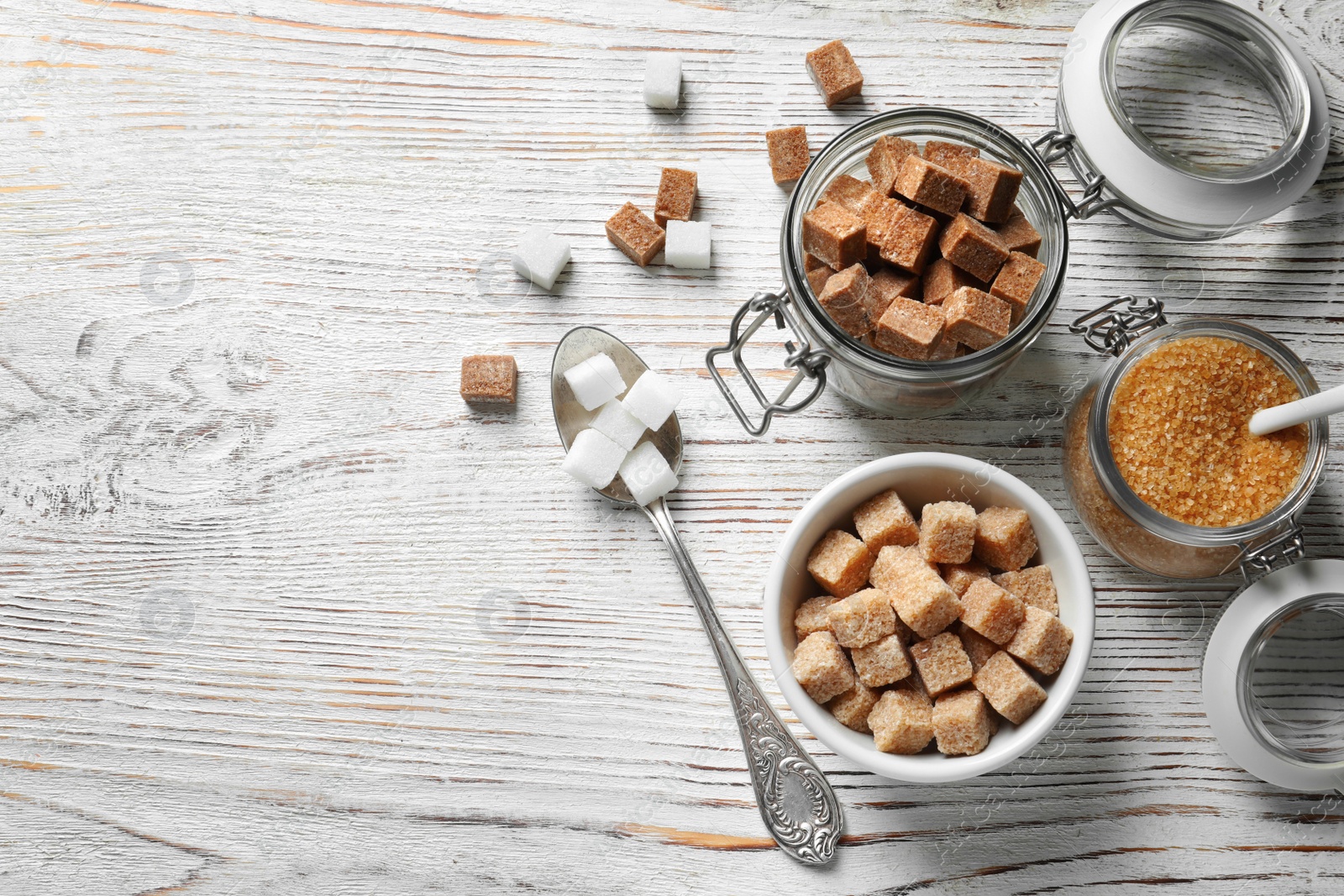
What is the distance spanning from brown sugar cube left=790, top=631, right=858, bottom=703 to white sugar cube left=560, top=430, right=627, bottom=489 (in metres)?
0.35

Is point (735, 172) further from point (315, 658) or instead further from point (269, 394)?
point (315, 658)

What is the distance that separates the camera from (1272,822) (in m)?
1.21

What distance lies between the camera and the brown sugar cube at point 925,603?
3.35 ft

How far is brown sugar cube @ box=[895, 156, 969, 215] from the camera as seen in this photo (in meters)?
1.02

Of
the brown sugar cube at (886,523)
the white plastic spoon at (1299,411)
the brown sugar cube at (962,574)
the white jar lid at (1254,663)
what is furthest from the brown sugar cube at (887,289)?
the white jar lid at (1254,663)

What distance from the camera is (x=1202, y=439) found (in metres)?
1.05

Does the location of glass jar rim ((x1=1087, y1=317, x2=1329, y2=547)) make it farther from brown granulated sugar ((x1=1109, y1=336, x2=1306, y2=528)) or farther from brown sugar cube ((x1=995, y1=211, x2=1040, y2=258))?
brown sugar cube ((x1=995, y1=211, x2=1040, y2=258))

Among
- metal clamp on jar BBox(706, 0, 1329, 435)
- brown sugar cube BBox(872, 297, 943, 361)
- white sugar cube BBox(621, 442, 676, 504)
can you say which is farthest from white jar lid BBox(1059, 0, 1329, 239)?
white sugar cube BBox(621, 442, 676, 504)

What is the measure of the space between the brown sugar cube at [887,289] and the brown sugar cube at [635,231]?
334 millimetres

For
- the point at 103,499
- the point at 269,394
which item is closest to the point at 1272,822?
the point at 269,394

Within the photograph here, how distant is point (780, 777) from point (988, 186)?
81cm

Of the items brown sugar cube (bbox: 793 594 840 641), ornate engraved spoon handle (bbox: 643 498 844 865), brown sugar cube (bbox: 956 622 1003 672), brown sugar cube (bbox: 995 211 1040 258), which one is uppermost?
brown sugar cube (bbox: 995 211 1040 258)

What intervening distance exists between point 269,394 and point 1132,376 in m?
1.18

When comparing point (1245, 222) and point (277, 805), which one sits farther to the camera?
point (277, 805)
